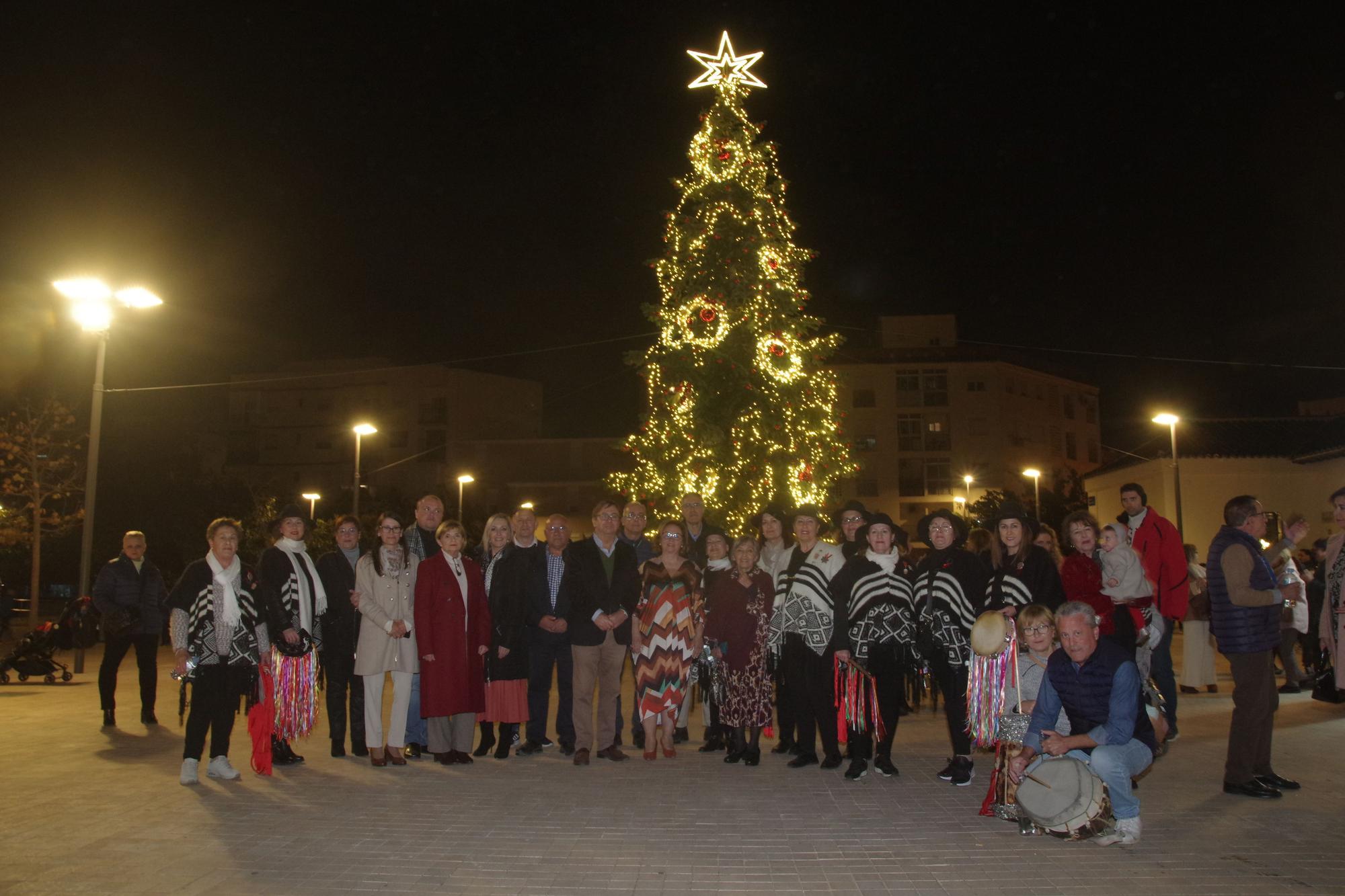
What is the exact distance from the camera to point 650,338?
4172 cm

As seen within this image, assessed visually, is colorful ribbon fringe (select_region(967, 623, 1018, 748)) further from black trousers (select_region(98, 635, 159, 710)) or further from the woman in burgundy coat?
black trousers (select_region(98, 635, 159, 710))

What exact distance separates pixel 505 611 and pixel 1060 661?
4.57 metres

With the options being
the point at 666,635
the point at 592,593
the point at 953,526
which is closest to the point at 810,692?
the point at 666,635

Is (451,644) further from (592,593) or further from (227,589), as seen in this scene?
(227,589)

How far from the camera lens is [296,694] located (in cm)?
827

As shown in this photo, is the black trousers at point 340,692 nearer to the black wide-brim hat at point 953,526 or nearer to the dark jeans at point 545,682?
the dark jeans at point 545,682

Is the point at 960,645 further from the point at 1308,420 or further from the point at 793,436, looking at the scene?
the point at 1308,420

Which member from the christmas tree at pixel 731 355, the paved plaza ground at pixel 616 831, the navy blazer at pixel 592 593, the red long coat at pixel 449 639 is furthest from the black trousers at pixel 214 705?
the christmas tree at pixel 731 355

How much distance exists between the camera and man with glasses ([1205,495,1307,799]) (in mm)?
6730

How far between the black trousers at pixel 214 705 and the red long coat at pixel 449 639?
138cm

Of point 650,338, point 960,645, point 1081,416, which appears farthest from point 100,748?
point 1081,416

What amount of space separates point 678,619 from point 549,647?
3.99 ft

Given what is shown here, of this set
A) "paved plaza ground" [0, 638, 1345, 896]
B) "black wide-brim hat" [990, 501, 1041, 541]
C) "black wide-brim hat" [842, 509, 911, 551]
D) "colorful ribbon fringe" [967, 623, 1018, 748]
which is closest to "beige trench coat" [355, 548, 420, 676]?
"paved plaza ground" [0, 638, 1345, 896]

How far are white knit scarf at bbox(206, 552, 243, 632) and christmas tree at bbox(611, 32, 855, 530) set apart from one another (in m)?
12.1
